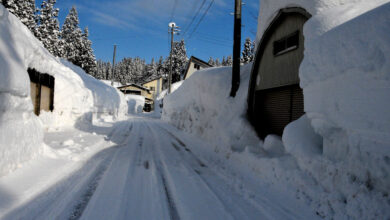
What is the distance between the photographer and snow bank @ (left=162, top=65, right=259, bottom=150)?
705 centimetres

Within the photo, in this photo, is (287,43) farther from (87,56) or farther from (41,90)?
(87,56)

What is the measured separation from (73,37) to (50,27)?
13598 mm

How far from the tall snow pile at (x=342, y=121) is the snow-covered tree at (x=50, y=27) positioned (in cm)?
3554

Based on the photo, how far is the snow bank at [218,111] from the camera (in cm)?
705

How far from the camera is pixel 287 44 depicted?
5.95 m

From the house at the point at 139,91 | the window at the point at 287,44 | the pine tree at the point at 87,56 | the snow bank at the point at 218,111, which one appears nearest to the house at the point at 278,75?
the window at the point at 287,44

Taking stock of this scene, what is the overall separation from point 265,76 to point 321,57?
337 centimetres

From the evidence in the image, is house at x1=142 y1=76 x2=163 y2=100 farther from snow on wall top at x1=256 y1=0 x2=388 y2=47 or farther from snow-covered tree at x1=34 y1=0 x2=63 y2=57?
snow on wall top at x1=256 y1=0 x2=388 y2=47

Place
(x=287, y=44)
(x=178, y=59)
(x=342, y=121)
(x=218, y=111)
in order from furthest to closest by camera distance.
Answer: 1. (x=178, y=59)
2. (x=218, y=111)
3. (x=287, y=44)
4. (x=342, y=121)

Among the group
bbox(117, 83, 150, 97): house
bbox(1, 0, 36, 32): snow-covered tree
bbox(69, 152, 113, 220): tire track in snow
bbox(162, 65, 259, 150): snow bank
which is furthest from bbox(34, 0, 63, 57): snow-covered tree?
bbox(69, 152, 113, 220): tire track in snow

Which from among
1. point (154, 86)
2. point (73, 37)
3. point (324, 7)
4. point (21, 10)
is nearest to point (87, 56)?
point (73, 37)

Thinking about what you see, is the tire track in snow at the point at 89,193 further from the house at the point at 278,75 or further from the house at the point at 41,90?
the house at the point at 41,90

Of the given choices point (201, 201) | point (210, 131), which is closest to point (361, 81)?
point (201, 201)

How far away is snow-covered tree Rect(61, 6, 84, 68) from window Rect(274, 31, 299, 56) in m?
45.7
